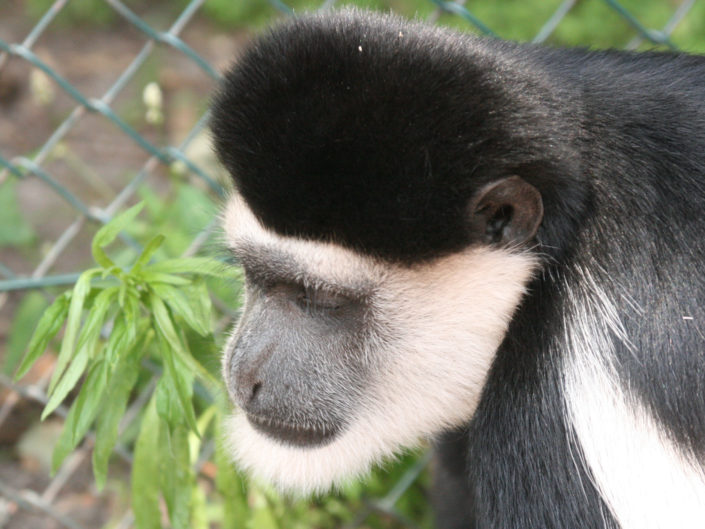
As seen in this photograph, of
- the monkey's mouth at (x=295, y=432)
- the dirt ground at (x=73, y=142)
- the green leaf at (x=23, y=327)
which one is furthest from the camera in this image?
the dirt ground at (x=73, y=142)

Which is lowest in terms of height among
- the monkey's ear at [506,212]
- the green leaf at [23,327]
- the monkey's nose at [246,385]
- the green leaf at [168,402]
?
the green leaf at [23,327]

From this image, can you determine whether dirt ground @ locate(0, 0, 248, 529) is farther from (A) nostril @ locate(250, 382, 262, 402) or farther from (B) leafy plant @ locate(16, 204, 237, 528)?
(A) nostril @ locate(250, 382, 262, 402)

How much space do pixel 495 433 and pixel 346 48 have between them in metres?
0.68

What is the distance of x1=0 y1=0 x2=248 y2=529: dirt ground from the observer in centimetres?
286

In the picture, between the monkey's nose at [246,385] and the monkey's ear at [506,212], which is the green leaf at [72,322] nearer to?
the monkey's nose at [246,385]

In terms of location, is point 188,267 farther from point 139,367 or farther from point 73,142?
point 73,142

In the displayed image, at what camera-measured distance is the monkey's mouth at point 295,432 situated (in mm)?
1702

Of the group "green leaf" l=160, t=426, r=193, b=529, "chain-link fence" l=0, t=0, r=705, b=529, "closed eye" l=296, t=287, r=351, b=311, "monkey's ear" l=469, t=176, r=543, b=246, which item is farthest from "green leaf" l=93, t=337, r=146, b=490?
"monkey's ear" l=469, t=176, r=543, b=246

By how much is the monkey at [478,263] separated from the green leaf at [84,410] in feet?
0.74

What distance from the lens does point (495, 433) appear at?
1.58 metres

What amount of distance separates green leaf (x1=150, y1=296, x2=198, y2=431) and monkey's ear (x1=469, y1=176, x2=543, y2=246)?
0.57 meters

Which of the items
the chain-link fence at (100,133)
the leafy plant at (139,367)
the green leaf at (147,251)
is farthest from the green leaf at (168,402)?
the chain-link fence at (100,133)

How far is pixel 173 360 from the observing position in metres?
1.72

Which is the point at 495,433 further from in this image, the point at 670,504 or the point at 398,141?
the point at 398,141
